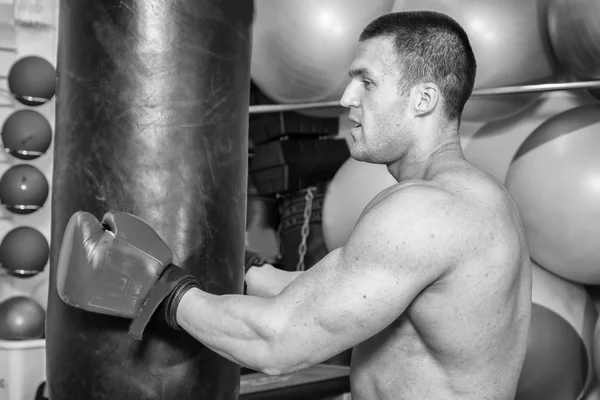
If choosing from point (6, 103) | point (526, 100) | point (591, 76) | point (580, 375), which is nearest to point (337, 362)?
point (580, 375)

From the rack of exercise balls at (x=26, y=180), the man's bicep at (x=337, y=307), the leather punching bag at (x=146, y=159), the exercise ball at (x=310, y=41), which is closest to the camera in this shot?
the man's bicep at (x=337, y=307)

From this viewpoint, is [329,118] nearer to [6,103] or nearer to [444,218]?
[6,103]

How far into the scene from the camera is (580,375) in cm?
196

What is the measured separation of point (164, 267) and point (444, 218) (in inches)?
18.2

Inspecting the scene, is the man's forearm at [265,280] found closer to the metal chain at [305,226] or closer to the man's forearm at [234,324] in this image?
the man's forearm at [234,324]

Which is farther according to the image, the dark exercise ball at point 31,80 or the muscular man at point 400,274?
the dark exercise ball at point 31,80

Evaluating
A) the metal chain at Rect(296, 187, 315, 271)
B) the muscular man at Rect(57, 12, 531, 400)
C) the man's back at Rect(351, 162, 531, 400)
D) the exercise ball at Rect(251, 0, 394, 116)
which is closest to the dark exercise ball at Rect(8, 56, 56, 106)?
the exercise ball at Rect(251, 0, 394, 116)

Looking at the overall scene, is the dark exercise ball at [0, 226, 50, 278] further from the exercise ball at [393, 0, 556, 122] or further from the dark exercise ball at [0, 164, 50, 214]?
A: the exercise ball at [393, 0, 556, 122]

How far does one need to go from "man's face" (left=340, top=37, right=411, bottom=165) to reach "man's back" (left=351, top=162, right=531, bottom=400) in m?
0.13

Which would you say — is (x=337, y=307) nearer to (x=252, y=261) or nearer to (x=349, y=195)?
(x=252, y=261)

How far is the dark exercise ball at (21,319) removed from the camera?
266 cm

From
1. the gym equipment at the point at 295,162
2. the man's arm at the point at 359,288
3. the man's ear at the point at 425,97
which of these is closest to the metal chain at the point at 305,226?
the gym equipment at the point at 295,162

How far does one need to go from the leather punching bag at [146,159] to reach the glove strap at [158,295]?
0.11 metres

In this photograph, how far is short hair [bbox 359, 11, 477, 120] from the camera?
1.25m
